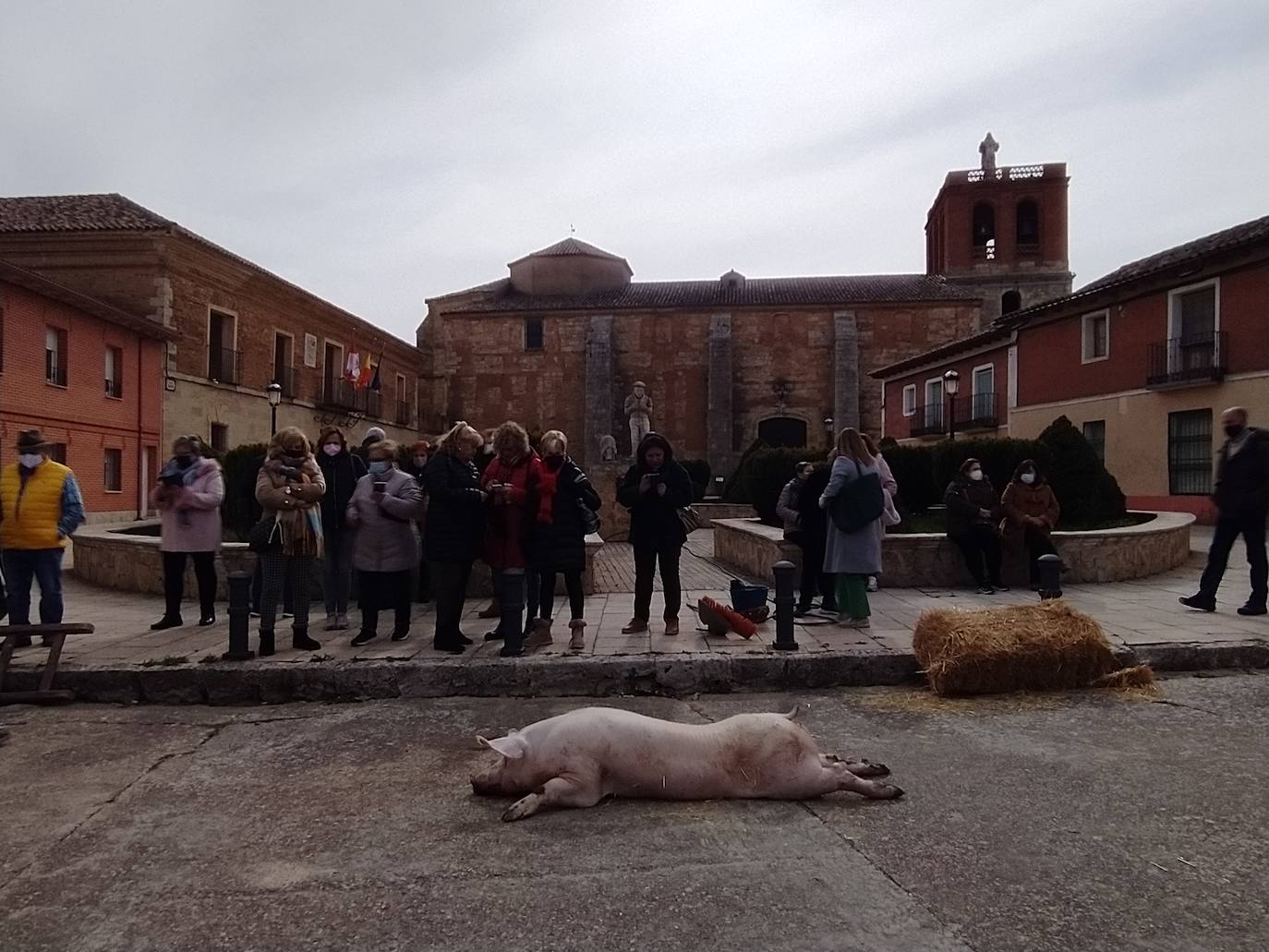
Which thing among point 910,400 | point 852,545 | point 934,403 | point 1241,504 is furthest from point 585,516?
point 910,400

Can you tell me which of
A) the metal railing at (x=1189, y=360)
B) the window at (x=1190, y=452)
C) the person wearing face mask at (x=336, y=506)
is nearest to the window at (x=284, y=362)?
the person wearing face mask at (x=336, y=506)

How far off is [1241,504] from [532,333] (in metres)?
36.3

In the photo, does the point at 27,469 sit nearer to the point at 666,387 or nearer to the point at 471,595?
the point at 471,595

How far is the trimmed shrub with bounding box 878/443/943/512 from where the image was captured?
12992mm

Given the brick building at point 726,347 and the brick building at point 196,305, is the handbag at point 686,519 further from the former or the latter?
the brick building at point 726,347

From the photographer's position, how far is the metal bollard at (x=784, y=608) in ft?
19.9

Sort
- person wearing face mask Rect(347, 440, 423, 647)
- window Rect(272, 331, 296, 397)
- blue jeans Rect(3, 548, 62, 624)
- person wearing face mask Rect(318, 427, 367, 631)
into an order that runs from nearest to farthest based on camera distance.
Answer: blue jeans Rect(3, 548, 62, 624) < person wearing face mask Rect(347, 440, 423, 647) < person wearing face mask Rect(318, 427, 367, 631) < window Rect(272, 331, 296, 397)

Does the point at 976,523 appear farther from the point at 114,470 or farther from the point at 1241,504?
the point at 114,470

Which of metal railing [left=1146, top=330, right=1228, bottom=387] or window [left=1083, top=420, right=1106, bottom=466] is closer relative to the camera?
metal railing [left=1146, top=330, right=1228, bottom=387]

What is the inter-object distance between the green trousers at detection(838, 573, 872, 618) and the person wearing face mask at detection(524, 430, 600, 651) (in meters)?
2.25

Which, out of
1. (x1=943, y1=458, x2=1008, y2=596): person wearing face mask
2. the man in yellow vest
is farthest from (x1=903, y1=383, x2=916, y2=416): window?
the man in yellow vest

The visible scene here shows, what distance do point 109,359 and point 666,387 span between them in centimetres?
2336

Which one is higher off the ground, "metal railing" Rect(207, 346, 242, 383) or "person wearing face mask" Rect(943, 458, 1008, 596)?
"metal railing" Rect(207, 346, 242, 383)

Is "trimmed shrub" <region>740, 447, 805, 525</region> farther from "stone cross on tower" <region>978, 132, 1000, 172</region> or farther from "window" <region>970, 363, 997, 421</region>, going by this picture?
"stone cross on tower" <region>978, 132, 1000, 172</region>
